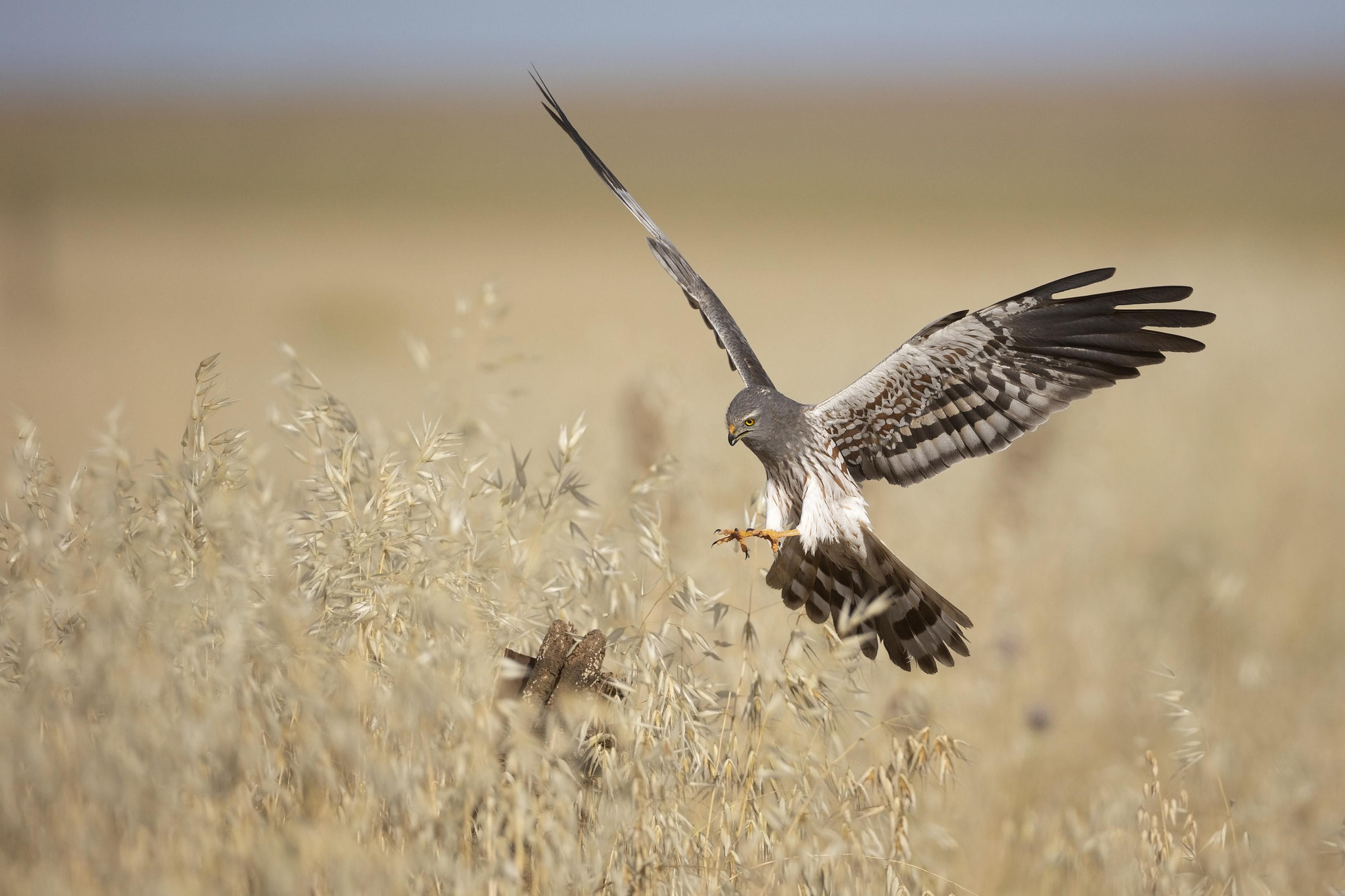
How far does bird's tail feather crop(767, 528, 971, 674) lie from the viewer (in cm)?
331

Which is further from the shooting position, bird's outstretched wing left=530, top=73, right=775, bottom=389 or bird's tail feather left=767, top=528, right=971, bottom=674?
bird's outstretched wing left=530, top=73, right=775, bottom=389

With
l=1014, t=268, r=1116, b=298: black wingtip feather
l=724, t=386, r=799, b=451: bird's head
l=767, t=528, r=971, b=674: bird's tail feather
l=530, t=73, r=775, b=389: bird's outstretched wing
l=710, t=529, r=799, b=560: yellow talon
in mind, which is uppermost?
l=530, t=73, r=775, b=389: bird's outstretched wing

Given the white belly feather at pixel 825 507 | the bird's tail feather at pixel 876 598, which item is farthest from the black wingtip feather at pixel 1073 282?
the bird's tail feather at pixel 876 598

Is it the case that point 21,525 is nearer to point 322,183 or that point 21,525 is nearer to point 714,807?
A: point 714,807

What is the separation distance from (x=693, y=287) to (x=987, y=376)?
158 centimetres

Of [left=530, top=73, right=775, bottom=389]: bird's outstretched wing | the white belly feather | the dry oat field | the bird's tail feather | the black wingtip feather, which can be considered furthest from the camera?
[left=530, top=73, right=775, bottom=389]: bird's outstretched wing

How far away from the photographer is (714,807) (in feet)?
7.77

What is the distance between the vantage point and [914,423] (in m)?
3.93

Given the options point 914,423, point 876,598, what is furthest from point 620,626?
point 914,423

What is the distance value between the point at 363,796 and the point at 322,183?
69677mm

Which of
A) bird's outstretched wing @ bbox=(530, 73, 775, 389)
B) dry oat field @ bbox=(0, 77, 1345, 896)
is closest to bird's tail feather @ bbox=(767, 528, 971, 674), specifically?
dry oat field @ bbox=(0, 77, 1345, 896)

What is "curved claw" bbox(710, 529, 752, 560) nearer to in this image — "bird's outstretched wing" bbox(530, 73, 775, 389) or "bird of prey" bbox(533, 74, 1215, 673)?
"bird of prey" bbox(533, 74, 1215, 673)

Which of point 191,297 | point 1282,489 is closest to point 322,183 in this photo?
point 191,297

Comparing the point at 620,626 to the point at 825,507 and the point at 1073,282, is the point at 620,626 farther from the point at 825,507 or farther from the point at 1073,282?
the point at 1073,282
